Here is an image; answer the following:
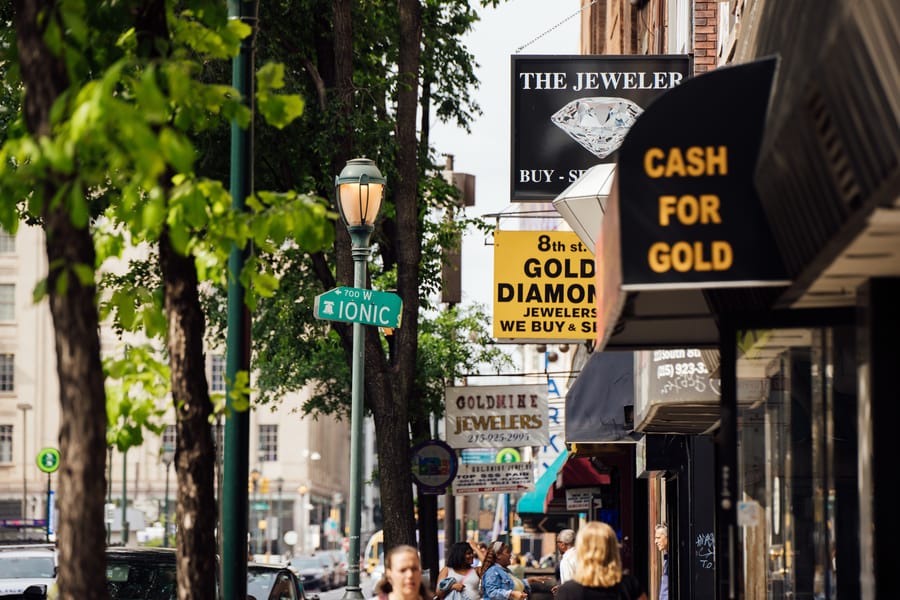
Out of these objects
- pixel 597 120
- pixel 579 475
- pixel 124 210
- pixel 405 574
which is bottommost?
pixel 579 475

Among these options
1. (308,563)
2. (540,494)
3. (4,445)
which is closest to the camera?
(540,494)

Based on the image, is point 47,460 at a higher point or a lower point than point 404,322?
lower

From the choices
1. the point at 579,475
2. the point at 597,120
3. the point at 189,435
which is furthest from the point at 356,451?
the point at 579,475

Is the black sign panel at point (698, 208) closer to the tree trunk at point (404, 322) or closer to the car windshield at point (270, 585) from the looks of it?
the car windshield at point (270, 585)

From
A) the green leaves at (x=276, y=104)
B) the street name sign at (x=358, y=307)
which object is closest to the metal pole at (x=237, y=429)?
the green leaves at (x=276, y=104)

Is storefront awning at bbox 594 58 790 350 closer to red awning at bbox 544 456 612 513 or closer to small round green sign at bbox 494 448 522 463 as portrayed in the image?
red awning at bbox 544 456 612 513

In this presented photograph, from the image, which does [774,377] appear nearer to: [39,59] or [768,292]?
[768,292]

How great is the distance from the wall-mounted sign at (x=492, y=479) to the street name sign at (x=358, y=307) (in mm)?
12438

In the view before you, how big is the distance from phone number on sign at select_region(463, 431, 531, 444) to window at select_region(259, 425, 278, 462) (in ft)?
266

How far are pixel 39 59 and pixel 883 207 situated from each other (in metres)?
3.18

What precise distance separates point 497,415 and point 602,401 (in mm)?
7233

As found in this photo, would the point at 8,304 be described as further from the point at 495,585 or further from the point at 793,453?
the point at 793,453

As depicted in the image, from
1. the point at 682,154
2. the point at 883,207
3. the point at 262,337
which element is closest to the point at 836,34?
the point at 883,207

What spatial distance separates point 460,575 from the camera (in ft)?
48.8
